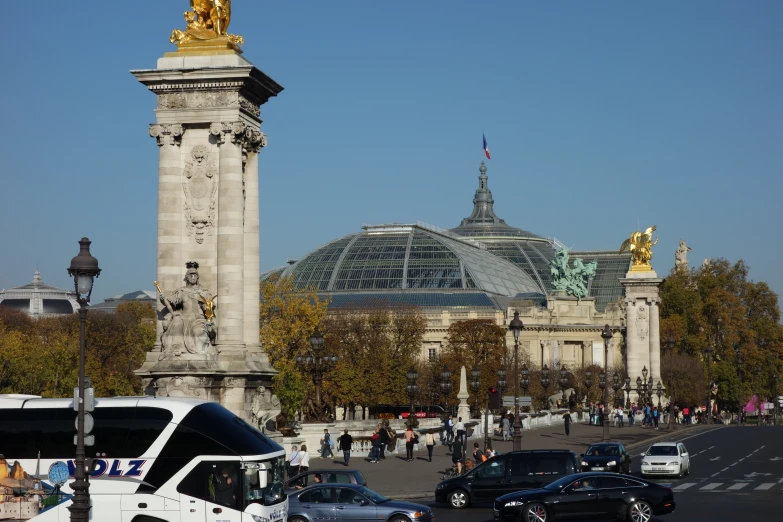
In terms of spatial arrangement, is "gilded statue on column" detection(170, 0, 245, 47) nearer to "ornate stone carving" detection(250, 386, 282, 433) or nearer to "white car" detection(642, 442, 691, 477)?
"ornate stone carving" detection(250, 386, 282, 433)

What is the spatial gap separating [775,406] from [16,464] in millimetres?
102120

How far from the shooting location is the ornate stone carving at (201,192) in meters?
38.0

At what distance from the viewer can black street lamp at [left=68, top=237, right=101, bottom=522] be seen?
868 inches

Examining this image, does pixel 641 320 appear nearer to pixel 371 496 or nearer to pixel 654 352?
pixel 654 352

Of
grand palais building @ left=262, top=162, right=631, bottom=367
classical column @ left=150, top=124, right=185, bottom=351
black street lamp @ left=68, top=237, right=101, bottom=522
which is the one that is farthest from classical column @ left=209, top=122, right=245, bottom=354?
grand palais building @ left=262, top=162, right=631, bottom=367

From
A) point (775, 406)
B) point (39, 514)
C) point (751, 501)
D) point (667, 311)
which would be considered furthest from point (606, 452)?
point (667, 311)

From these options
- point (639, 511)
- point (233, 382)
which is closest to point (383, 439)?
point (233, 382)

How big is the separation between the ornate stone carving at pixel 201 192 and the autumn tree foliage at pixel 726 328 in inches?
3314

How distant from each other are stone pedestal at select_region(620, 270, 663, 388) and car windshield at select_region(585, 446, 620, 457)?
69.0 metres

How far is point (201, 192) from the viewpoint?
1497 inches

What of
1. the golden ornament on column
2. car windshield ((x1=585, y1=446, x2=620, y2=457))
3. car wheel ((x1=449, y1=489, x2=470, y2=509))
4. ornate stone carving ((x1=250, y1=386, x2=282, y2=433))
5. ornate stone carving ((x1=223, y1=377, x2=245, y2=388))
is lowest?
car wheel ((x1=449, y1=489, x2=470, y2=509))

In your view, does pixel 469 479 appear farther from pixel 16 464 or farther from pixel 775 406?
pixel 775 406

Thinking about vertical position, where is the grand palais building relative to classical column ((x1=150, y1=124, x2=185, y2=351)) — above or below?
above

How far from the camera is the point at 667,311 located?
13425cm
